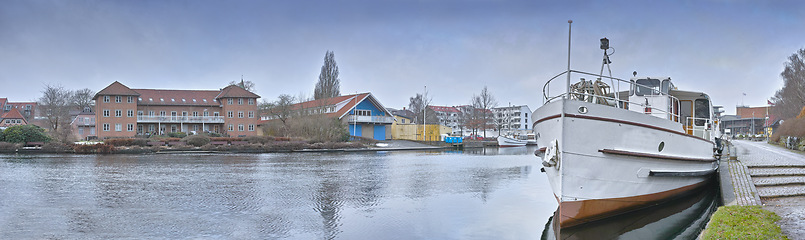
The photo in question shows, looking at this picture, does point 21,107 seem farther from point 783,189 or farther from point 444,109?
point 783,189

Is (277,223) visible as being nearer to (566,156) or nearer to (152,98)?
(566,156)

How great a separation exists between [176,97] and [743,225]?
189 ft

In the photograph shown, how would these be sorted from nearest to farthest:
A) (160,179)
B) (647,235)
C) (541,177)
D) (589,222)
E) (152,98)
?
1. (647,235)
2. (589,222)
3. (160,179)
4. (541,177)
5. (152,98)

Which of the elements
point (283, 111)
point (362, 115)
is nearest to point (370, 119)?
point (362, 115)

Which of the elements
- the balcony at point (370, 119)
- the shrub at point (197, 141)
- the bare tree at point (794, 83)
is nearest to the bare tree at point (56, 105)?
the shrub at point (197, 141)

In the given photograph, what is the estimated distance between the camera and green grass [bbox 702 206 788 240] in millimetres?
6242

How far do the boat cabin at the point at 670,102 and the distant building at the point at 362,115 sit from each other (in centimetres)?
3786

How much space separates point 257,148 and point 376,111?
20083 millimetres

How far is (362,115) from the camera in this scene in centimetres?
5253

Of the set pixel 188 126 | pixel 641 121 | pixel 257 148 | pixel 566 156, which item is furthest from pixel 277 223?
pixel 188 126

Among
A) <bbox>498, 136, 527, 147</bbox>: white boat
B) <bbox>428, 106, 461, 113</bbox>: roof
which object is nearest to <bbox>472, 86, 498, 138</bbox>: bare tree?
<bbox>498, 136, 527, 147</bbox>: white boat

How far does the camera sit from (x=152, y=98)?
179ft

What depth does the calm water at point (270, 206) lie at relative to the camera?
8.52 m

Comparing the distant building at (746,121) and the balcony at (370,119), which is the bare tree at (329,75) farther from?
the distant building at (746,121)
